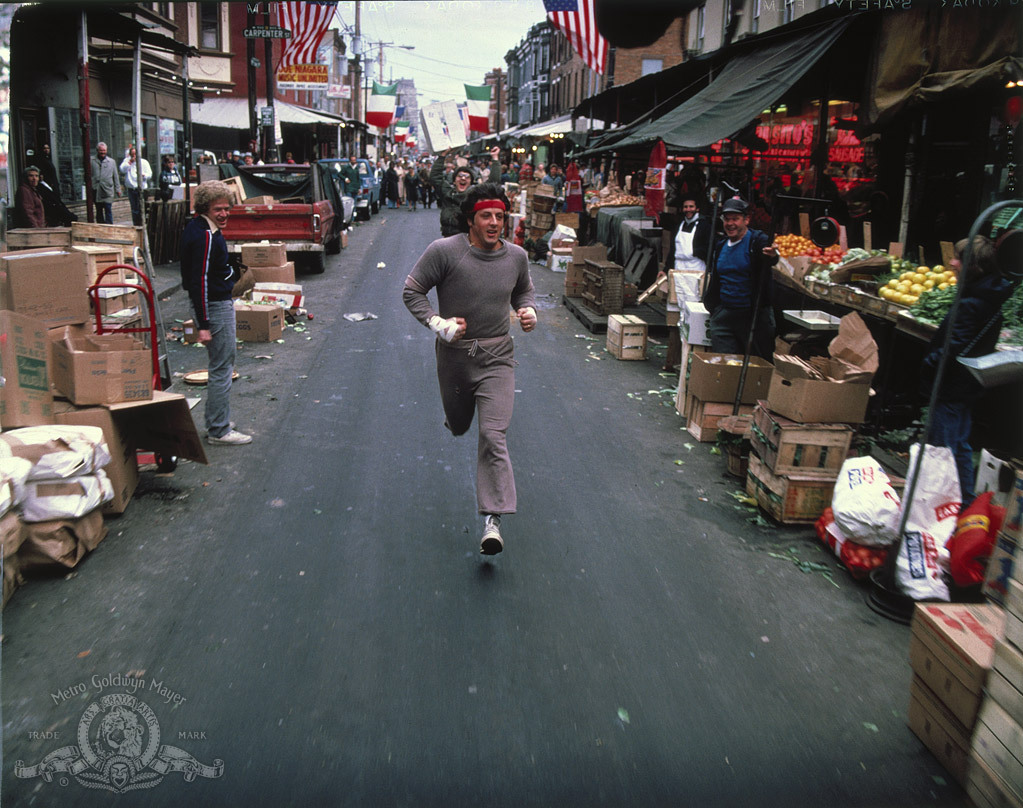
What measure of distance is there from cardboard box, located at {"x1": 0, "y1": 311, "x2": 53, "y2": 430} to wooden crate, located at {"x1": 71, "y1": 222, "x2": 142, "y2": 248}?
313 centimetres

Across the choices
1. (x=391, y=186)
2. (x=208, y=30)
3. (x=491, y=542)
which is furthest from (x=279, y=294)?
(x=391, y=186)

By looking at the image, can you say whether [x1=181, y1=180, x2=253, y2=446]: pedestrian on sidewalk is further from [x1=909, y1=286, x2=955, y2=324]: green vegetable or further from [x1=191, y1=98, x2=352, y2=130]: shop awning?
[x1=191, y1=98, x2=352, y2=130]: shop awning

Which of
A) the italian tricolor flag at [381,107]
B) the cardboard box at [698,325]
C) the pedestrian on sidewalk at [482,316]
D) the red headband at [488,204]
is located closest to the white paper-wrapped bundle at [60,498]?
the pedestrian on sidewalk at [482,316]

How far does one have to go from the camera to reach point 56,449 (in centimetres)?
443

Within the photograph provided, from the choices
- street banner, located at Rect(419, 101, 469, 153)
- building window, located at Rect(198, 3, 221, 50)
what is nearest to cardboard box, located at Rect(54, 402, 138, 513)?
street banner, located at Rect(419, 101, 469, 153)

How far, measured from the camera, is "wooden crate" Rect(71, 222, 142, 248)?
782cm

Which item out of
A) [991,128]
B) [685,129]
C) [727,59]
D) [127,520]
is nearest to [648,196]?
[727,59]

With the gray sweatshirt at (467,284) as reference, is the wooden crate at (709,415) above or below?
below

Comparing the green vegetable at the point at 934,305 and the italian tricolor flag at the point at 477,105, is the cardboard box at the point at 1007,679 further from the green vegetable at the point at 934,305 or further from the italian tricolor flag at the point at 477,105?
the italian tricolor flag at the point at 477,105

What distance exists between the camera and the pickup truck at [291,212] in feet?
51.3

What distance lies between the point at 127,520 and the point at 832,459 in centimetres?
466

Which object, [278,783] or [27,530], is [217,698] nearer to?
[278,783]

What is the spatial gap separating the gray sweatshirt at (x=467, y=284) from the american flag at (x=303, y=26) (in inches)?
690

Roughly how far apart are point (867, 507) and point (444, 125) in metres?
21.2
